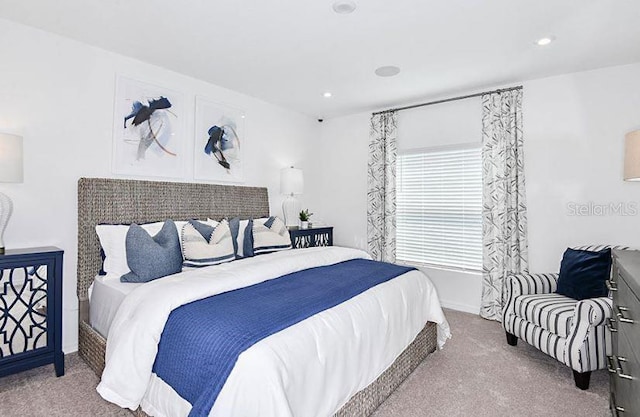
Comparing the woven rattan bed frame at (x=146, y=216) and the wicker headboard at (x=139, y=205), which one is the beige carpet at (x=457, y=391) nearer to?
the woven rattan bed frame at (x=146, y=216)

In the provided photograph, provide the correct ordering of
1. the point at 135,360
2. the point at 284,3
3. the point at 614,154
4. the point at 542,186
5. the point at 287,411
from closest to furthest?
the point at 287,411
the point at 135,360
the point at 284,3
the point at 614,154
the point at 542,186

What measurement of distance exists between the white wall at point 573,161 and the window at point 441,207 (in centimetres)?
34

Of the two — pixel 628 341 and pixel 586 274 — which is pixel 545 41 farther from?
pixel 628 341

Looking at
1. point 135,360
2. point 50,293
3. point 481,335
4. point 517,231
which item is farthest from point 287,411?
point 517,231

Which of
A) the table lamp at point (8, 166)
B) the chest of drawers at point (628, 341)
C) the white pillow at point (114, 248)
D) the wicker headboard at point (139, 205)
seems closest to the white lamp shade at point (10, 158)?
the table lamp at point (8, 166)

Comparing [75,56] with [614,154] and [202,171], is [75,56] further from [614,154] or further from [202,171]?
[614,154]

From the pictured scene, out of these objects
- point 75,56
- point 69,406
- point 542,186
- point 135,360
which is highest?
point 75,56

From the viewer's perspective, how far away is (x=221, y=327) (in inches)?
59.4

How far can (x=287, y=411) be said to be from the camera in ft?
4.11

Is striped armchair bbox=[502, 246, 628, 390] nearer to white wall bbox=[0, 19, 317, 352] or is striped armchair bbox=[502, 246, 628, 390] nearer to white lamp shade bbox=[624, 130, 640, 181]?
white lamp shade bbox=[624, 130, 640, 181]

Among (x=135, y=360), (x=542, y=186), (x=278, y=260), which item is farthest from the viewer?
(x=542, y=186)

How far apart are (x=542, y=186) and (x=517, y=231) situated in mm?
532

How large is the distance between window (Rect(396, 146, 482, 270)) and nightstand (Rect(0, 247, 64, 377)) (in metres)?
3.67

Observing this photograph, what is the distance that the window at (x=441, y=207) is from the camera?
396 centimetres
